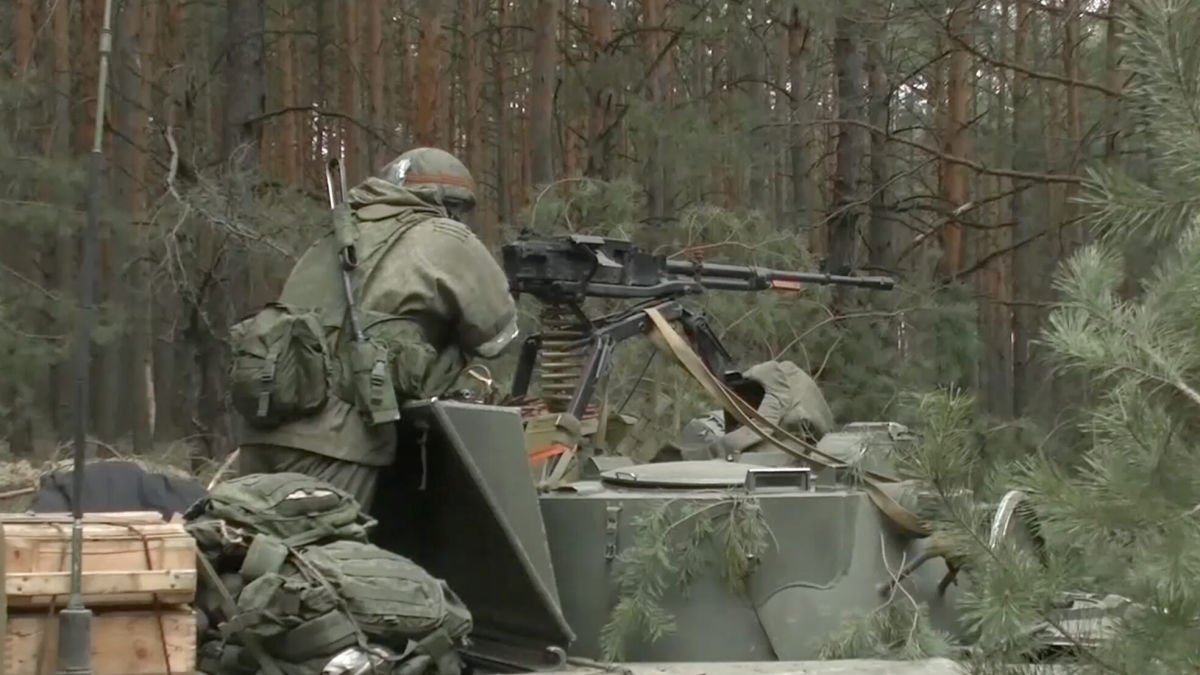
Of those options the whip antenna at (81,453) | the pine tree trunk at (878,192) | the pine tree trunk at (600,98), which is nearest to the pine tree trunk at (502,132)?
the pine tree trunk at (600,98)

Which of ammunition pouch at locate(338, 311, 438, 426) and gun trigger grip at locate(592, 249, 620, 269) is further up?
gun trigger grip at locate(592, 249, 620, 269)

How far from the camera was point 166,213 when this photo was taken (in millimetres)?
12062

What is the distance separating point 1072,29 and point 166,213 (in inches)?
276

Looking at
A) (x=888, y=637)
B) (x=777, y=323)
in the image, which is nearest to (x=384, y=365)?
(x=888, y=637)

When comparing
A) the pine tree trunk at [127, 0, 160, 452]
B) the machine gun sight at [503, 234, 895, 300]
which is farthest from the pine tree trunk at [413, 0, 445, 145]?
the machine gun sight at [503, 234, 895, 300]

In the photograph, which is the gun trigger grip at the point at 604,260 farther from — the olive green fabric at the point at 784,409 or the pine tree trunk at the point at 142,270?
the pine tree trunk at the point at 142,270

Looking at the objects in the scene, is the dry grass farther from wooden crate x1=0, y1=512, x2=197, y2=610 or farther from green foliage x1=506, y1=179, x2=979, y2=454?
wooden crate x1=0, y1=512, x2=197, y2=610

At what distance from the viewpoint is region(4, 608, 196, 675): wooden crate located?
11.3ft

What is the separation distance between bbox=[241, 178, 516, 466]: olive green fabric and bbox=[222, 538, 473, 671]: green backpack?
0.52 metres

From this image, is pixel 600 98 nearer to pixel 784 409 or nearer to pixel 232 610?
pixel 784 409

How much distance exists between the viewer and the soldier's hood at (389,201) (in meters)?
4.88

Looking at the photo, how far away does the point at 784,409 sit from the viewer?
18.7ft

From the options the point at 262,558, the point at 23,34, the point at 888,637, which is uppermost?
the point at 23,34

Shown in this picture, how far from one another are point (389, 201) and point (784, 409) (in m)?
1.62
